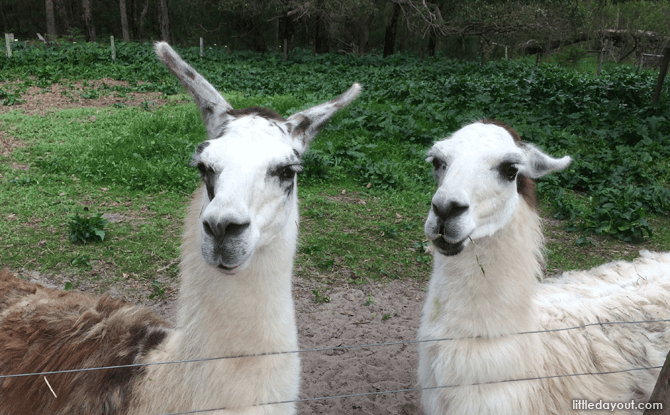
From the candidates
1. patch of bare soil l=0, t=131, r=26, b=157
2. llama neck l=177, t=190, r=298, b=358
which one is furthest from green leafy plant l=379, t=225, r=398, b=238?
patch of bare soil l=0, t=131, r=26, b=157

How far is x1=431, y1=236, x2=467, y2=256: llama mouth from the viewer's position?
2287 mm

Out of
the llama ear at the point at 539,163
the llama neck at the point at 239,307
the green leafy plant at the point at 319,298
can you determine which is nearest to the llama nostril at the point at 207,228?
the llama neck at the point at 239,307

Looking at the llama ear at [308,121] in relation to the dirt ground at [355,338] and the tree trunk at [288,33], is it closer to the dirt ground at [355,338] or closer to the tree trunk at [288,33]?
the dirt ground at [355,338]

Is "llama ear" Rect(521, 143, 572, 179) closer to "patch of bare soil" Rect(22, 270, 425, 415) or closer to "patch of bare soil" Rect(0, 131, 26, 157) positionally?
"patch of bare soil" Rect(22, 270, 425, 415)

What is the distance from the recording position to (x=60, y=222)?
5680mm

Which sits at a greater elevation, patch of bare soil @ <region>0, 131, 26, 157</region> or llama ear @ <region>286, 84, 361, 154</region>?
llama ear @ <region>286, 84, 361, 154</region>

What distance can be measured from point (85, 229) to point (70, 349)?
3.54 metres

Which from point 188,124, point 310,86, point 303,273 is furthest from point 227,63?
point 303,273

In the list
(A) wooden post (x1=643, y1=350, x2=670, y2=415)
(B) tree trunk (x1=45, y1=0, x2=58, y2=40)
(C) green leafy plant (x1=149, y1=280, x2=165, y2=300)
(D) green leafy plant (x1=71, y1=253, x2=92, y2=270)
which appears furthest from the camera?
(B) tree trunk (x1=45, y1=0, x2=58, y2=40)

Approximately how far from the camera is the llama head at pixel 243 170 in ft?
6.03

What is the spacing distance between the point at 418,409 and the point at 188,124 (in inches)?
292

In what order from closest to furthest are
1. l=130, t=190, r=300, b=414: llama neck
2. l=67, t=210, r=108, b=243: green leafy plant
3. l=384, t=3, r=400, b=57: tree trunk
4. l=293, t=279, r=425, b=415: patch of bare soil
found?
1. l=130, t=190, r=300, b=414: llama neck
2. l=293, t=279, r=425, b=415: patch of bare soil
3. l=67, t=210, r=108, b=243: green leafy plant
4. l=384, t=3, r=400, b=57: tree trunk

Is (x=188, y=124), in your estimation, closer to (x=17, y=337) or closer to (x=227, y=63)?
(x=17, y=337)

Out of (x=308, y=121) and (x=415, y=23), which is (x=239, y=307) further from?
(x=415, y=23)
